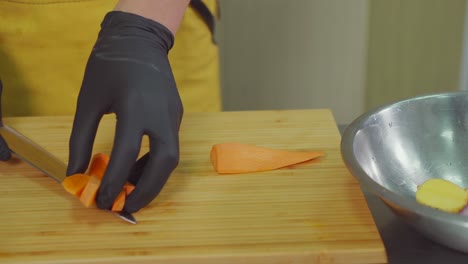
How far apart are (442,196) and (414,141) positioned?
134mm

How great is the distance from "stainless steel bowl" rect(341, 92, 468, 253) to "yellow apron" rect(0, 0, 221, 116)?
1.34ft

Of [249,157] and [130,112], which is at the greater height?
[130,112]

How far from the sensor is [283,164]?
2.66 feet

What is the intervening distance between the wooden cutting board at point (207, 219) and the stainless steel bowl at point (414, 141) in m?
0.05

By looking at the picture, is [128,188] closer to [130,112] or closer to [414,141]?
[130,112]

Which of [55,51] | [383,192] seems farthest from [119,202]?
[55,51]

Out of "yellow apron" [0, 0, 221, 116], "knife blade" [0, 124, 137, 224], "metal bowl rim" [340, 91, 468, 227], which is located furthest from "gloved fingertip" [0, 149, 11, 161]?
"metal bowl rim" [340, 91, 468, 227]

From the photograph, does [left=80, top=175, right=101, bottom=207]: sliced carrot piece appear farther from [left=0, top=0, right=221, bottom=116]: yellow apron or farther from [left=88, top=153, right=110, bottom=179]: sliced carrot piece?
[left=0, top=0, right=221, bottom=116]: yellow apron

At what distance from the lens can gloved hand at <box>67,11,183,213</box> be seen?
0.71 metres

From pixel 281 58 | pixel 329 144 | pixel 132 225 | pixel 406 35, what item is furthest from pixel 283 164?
pixel 281 58

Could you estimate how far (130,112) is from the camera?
0.73 metres

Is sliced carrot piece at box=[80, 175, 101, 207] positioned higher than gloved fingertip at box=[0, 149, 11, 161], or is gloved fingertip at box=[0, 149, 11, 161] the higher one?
sliced carrot piece at box=[80, 175, 101, 207]

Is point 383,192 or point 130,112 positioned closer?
point 383,192

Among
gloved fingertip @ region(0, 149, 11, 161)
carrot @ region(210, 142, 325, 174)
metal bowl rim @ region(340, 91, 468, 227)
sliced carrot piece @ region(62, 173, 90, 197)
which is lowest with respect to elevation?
carrot @ region(210, 142, 325, 174)
